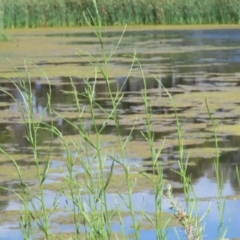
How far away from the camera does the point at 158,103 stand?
9.41 m

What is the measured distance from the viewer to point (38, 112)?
30.4ft

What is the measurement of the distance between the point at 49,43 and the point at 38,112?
987cm

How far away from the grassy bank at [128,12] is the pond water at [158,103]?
379 centimetres

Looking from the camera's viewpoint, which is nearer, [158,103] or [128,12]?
[158,103]

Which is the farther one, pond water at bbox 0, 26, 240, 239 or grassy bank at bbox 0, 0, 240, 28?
grassy bank at bbox 0, 0, 240, 28

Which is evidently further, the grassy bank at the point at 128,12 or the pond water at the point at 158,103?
the grassy bank at the point at 128,12

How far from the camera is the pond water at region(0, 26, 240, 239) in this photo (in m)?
5.32

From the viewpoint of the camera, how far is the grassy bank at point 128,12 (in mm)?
24484

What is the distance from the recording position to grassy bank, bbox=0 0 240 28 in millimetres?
24484

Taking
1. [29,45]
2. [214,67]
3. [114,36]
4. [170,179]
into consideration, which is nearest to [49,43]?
[29,45]

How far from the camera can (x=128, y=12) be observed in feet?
82.3

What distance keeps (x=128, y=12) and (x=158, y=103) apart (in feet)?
52.2

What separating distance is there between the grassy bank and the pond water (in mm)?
3795

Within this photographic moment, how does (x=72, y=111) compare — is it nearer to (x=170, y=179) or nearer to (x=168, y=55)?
(x=170, y=179)
